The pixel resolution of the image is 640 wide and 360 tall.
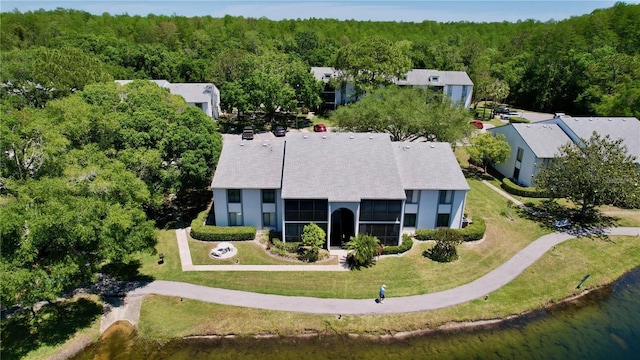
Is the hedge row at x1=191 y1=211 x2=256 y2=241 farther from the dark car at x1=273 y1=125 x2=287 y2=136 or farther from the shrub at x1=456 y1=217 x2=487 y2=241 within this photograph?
the dark car at x1=273 y1=125 x2=287 y2=136

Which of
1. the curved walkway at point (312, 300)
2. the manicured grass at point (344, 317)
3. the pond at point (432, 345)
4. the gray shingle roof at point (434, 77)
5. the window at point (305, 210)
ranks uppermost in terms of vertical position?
the gray shingle roof at point (434, 77)

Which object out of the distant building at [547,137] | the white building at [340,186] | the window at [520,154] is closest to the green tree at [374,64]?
the distant building at [547,137]

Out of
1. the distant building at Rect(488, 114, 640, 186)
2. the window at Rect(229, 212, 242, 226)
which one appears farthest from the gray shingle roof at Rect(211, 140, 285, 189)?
the distant building at Rect(488, 114, 640, 186)

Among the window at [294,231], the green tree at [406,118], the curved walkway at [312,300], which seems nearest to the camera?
the curved walkway at [312,300]

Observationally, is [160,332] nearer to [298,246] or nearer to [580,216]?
[298,246]

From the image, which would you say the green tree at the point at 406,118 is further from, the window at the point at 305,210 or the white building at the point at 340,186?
the window at the point at 305,210

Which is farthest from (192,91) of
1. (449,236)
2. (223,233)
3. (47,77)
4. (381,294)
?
(381,294)

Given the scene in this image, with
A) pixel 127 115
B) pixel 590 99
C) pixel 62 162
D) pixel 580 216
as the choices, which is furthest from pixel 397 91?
pixel 590 99
